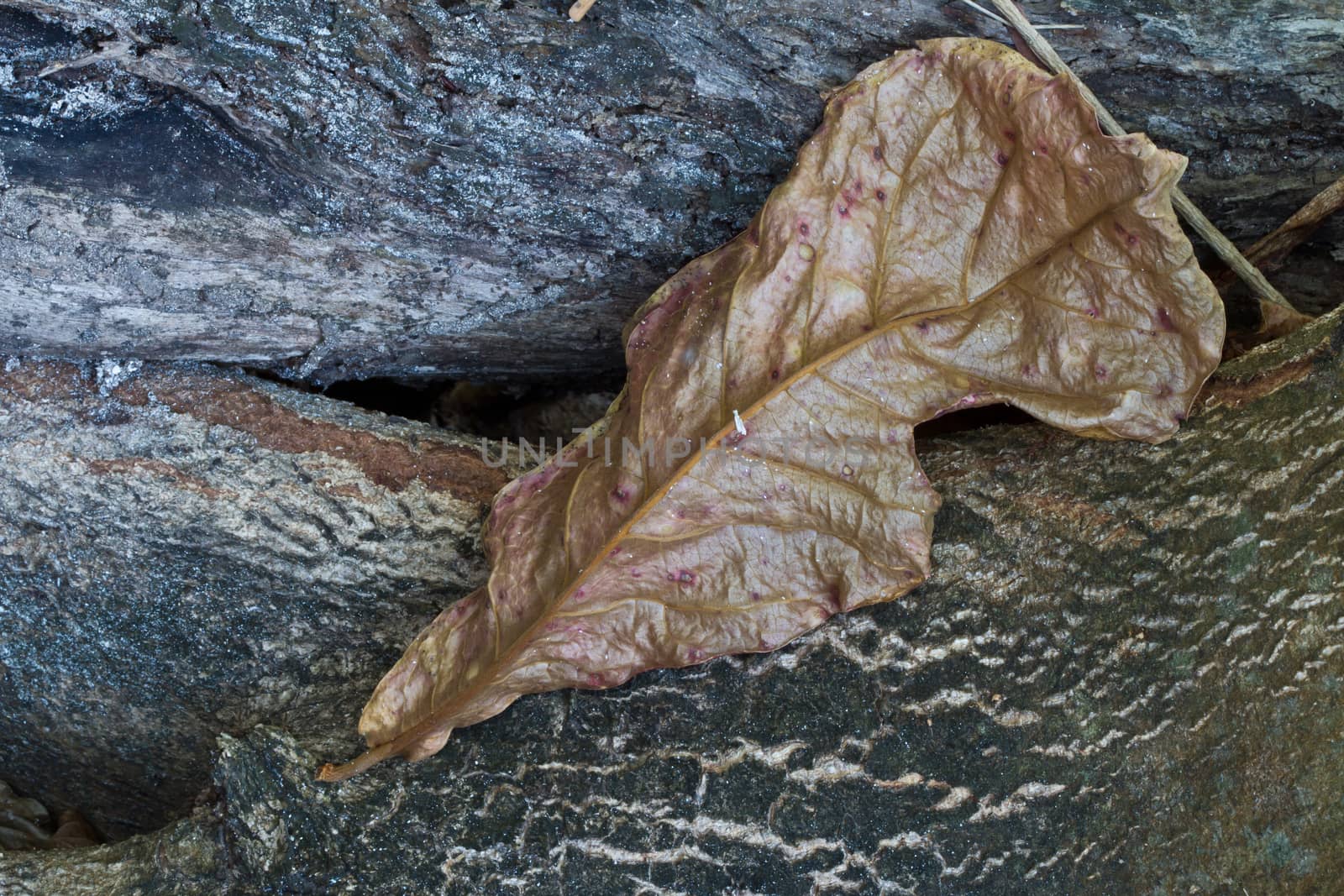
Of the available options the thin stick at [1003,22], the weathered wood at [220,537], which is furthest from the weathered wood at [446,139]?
the weathered wood at [220,537]

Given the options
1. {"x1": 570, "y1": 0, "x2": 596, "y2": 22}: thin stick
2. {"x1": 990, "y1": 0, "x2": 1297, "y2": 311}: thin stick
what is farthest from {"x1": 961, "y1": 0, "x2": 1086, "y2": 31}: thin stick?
{"x1": 570, "y1": 0, "x2": 596, "y2": 22}: thin stick

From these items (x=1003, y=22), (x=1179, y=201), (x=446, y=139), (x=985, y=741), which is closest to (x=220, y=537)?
(x=446, y=139)

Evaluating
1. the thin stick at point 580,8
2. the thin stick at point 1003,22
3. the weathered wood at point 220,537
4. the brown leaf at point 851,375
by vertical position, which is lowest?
the weathered wood at point 220,537

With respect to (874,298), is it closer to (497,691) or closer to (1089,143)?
(1089,143)

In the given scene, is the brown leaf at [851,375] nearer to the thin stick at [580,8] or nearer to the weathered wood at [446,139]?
the weathered wood at [446,139]

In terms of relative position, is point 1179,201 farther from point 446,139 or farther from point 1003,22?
point 446,139

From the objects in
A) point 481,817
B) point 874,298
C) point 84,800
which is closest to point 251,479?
point 481,817
